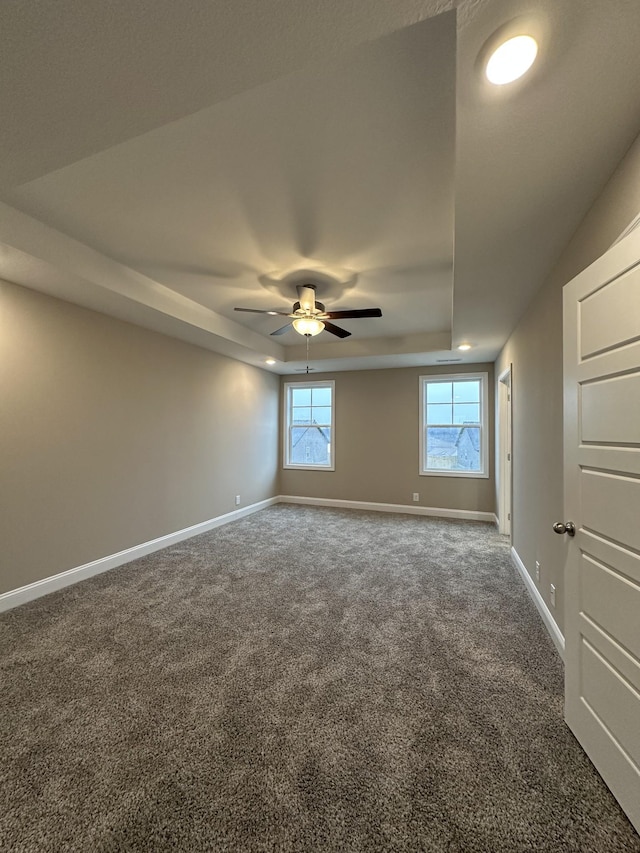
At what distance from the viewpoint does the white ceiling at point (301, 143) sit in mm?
1004

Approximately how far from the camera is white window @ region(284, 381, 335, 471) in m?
6.50

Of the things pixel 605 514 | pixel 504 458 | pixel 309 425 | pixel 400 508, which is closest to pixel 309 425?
pixel 309 425

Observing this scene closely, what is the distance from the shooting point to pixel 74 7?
0.97 metres

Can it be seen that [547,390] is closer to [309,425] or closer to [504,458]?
[504,458]

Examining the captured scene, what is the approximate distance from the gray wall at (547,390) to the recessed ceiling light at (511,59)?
2.12ft

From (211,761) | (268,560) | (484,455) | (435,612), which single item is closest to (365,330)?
(484,455)

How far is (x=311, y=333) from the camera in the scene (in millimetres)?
3418

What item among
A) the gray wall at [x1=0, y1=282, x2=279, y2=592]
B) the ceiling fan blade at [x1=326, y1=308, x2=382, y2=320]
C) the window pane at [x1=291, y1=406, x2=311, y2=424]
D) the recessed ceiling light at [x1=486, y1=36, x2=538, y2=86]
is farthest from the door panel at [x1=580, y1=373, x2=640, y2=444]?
the window pane at [x1=291, y1=406, x2=311, y2=424]

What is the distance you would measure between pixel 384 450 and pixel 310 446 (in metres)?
1.40

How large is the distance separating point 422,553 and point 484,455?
235cm

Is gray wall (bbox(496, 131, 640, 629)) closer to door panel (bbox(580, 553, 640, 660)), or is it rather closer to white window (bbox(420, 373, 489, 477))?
door panel (bbox(580, 553, 640, 660))

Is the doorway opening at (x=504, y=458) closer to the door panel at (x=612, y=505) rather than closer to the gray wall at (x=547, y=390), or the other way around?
the gray wall at (x=547, y=390)

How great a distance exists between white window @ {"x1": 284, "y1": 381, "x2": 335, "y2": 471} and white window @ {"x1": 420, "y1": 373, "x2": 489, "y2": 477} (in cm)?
164

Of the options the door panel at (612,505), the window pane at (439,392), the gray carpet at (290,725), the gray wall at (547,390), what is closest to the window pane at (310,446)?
the window pane at (439,392)
